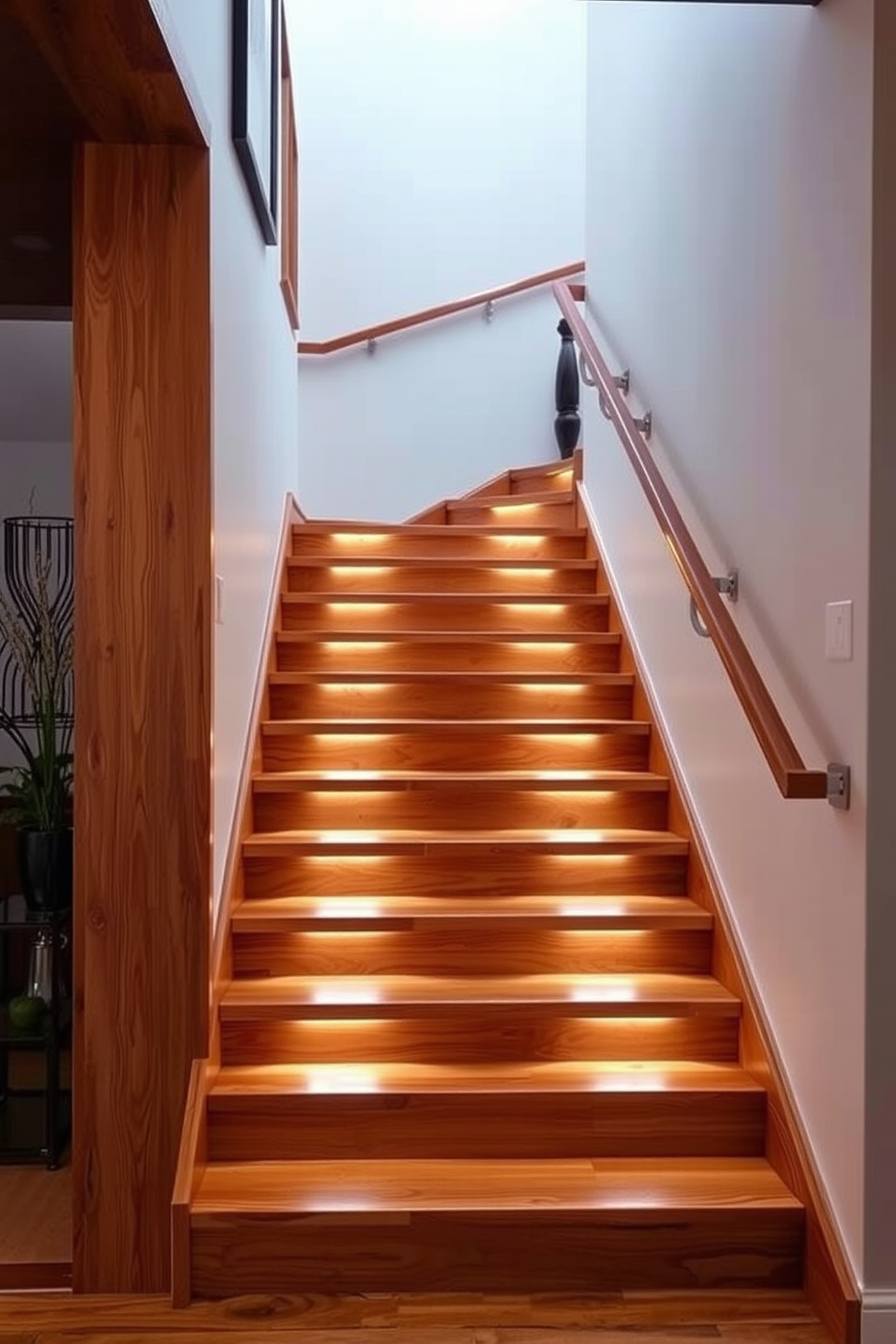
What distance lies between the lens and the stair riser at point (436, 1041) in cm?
261

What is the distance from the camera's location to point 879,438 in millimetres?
1978

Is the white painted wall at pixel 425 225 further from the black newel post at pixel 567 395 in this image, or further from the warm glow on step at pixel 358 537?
the warm glow on step at pixel 358 537

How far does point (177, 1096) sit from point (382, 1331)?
0.59m

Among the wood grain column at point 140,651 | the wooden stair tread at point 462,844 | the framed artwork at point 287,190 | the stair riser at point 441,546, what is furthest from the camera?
the stair riser at point 441,546

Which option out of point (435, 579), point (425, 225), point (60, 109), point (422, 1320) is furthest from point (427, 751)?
point (425, 225)

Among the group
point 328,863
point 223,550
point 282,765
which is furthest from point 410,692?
point 223,550

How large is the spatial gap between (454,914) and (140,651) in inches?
40.9

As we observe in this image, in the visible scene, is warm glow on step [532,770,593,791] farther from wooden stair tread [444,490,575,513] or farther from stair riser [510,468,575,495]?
stair riser [510,468,575,495]

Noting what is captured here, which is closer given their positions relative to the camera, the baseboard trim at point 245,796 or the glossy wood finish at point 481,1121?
the glossy wood finish at point 481,1121

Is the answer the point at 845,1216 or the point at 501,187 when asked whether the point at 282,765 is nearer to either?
the point at 845,1216

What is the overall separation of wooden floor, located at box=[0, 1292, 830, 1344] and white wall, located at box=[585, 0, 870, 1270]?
0.28 meters

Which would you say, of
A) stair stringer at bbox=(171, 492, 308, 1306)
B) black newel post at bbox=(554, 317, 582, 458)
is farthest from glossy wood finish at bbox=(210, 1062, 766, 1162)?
black newel post at bbox=(554, 317, 582, 458)

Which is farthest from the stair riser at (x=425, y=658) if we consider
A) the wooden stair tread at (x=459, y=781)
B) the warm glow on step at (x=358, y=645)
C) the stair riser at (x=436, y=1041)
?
the stair riser at (x=436, y=1041)

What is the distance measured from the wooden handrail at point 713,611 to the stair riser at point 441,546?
0.79 m
